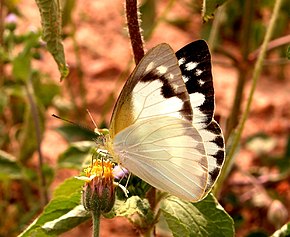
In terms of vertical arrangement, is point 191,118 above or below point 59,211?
above

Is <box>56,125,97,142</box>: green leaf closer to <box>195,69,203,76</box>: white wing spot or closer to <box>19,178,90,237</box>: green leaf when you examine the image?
<box>19,178,90,237</box>: green leaf

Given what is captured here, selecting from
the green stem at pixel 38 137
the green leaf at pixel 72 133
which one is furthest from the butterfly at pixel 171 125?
the green leaf at pixel 72 133

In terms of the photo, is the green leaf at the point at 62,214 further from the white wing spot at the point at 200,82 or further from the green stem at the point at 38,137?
the green stem at the point at 38,137

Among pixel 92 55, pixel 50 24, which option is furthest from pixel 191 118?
pixel 92 55

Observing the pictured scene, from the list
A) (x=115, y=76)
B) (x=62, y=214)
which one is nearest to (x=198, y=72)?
(x=62, y=214)

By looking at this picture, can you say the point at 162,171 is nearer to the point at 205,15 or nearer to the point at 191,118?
the point at 191,118
